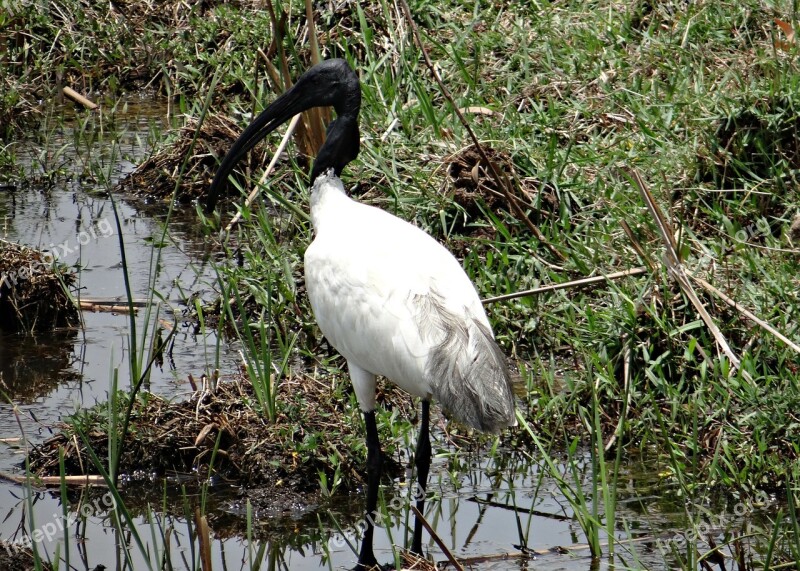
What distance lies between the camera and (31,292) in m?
6.12

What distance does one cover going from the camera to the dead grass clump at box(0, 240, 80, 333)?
6070 mm

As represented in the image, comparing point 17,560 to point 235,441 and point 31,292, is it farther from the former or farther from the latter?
point 31,292

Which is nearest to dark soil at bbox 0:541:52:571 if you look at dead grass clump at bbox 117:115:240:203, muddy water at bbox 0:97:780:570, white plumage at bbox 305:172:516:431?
muddy water at bbox 0:97:780:570

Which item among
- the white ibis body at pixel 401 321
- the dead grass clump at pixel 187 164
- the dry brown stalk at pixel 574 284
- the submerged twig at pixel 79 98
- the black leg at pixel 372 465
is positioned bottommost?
the black leg at pixel 372 465

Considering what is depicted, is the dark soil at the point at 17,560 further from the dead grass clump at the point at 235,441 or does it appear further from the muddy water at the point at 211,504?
the dead grass clump at the point at 235,441

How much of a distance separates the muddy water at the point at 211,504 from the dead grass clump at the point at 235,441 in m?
0.11

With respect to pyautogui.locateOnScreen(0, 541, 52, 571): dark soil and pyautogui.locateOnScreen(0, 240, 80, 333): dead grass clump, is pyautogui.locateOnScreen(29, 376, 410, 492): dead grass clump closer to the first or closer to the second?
pyautogui.locateOnScreen(0, 541, 52, 571): dark soil

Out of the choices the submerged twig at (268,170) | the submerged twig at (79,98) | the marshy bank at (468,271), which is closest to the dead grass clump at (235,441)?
the marshy bank at (468,271)

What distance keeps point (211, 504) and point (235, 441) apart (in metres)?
0.27

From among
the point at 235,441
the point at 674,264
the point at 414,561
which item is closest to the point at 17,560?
the point at 235,441

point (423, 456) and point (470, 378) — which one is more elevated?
point (470, 378)

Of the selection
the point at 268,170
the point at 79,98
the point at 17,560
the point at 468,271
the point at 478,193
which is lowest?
the point at 17,560

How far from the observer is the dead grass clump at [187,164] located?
25.1ft

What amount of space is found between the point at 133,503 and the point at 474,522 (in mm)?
1276
